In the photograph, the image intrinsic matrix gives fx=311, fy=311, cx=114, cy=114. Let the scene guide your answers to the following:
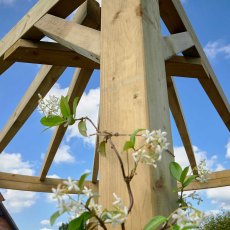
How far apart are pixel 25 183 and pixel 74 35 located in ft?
11.4

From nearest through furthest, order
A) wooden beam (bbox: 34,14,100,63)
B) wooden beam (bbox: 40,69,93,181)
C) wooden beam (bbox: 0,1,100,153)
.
→ wooden beam (bbox: 34,14,100,63) → wooden beam (bbox: 0,1,100,153) → wooden beam (bbox: 40,69,93,181)

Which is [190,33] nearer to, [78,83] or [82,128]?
[78,83]

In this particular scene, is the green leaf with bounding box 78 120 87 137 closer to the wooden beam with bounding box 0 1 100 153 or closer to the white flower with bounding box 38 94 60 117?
the white flower with bounding box 38 94 60 117

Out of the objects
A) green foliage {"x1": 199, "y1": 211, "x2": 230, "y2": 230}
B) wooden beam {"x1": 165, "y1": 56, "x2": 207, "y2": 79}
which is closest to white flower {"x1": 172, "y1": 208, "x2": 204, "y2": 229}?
wooden beam {"x1": 165, "y1": 56, "x2": 207, "y2": 79}

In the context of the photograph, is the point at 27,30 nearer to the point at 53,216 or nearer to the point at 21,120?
the point at 21,120

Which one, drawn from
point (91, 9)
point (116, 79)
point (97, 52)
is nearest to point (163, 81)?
point (116, 79)

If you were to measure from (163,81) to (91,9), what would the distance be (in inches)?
51.6

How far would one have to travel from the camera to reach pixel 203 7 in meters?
3.48

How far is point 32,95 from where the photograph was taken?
2730mm

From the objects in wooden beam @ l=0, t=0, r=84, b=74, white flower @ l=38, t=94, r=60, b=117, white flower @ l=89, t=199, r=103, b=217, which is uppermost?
wooden beam @ l=0, t=0, r=84, b=74

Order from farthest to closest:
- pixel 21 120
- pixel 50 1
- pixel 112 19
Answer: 1. pixel 21 120
2. pixel 50 1
3. pixel 112 19

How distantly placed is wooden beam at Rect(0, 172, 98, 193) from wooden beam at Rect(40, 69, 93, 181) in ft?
0.33

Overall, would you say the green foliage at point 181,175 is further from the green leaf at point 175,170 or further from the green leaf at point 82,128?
the green leaf at point 82,128

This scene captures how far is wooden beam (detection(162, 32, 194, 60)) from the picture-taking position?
1.39 meters
